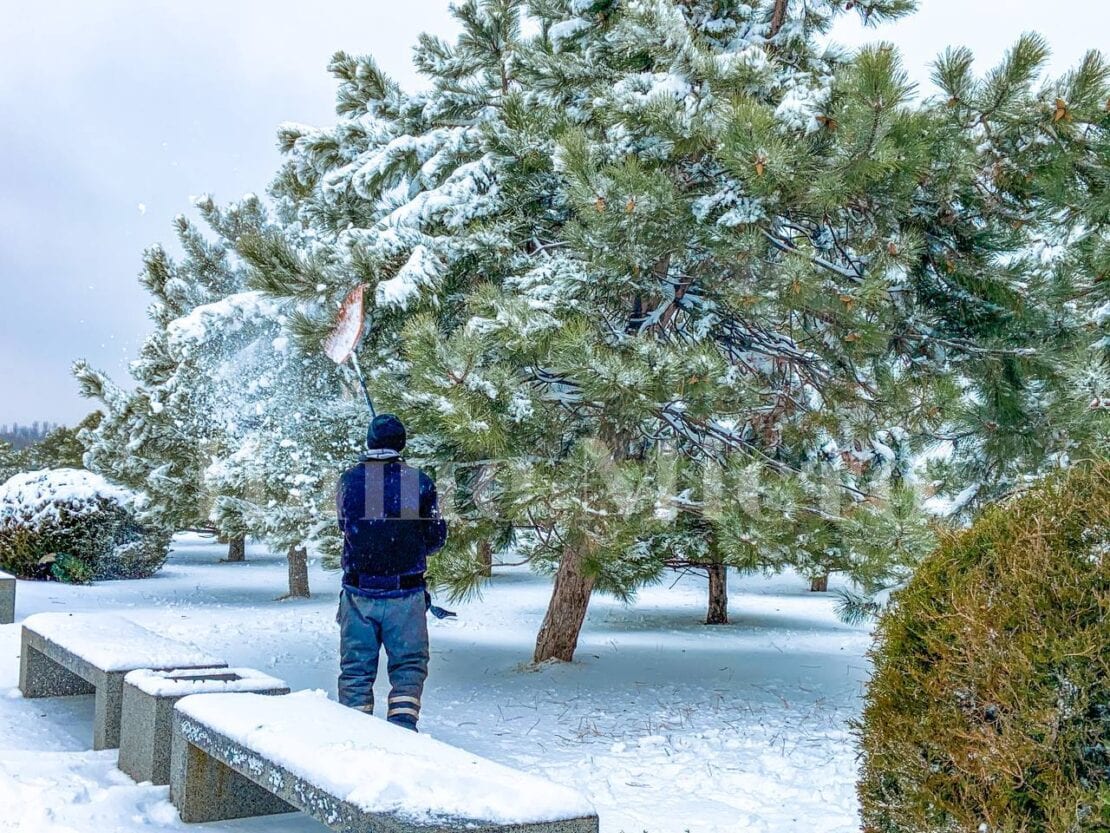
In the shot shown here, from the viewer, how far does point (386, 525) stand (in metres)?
4.34

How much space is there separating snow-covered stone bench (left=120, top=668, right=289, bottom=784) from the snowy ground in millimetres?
104

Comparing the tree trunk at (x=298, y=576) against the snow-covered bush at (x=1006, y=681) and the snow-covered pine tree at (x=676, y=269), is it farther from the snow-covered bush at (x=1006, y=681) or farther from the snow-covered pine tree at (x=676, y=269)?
the snow-covered bush at (x=1006, y=681)

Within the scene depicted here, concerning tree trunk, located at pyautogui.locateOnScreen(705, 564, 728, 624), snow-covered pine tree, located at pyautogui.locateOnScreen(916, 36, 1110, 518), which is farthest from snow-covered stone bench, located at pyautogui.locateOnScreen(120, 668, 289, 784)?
tree trunk, located at pyautogui.locateOnScreen(705, 564, 728, 624)

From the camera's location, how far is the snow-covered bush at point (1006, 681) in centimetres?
212

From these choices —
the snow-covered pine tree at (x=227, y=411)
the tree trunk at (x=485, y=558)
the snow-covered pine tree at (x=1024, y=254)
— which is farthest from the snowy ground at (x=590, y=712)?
the snow-covered pine tree at (x=1024, y=254)

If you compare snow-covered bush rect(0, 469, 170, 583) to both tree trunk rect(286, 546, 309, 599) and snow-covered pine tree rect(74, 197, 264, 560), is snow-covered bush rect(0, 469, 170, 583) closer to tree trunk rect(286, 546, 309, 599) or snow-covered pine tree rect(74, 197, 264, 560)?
snow-covered pine tree rect(74, 197, 264, 560)

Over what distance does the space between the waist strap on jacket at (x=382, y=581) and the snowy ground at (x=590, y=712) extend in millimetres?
1038

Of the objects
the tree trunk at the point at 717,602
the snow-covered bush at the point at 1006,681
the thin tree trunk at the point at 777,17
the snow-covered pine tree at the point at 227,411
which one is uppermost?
the thin tree trunk at the point at 777,17

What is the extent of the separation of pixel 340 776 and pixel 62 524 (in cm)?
1093

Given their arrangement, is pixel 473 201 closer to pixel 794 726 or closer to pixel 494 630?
pixel 794 726

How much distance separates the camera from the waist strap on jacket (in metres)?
4.32

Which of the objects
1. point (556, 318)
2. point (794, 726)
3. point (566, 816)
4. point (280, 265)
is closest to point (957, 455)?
point (794, 726)

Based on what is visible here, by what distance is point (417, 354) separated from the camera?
453 cm

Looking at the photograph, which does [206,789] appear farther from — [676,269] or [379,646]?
[676,269]
